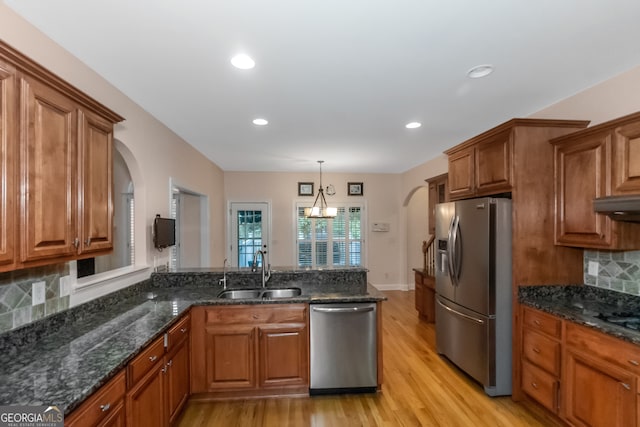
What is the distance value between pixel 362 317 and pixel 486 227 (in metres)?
1.32

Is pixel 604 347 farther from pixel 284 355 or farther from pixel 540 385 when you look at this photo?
pixel 284 355

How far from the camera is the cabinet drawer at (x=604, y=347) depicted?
1.76 metres

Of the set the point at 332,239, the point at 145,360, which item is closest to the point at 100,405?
the point at 145,360

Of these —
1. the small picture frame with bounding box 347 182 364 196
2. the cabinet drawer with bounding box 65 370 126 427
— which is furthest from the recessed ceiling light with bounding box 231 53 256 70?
the small picture frame with bounding box 347 182 364 196

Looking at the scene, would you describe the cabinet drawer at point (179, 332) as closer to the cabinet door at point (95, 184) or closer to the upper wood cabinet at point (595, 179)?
the cabinet door at point (95, 184)

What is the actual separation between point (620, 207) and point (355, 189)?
5173mm

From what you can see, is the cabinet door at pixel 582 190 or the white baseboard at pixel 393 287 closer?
the cabinet door at pixel 582 190

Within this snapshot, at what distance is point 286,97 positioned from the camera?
2.72m

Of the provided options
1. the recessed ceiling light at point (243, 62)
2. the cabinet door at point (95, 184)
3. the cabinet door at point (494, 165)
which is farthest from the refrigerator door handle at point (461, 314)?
the cabinet door at point (95, 184)

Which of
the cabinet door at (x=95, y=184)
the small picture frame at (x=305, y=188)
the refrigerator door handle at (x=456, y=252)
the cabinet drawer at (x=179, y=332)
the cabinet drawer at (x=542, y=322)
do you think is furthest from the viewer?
the small picture frame at (x=305, y=188)

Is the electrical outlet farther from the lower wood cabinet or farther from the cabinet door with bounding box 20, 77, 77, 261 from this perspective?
the lower wood cabinet

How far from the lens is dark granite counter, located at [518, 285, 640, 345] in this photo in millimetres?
1910

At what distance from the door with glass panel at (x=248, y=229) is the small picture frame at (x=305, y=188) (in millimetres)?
786

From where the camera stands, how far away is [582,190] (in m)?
2.35
